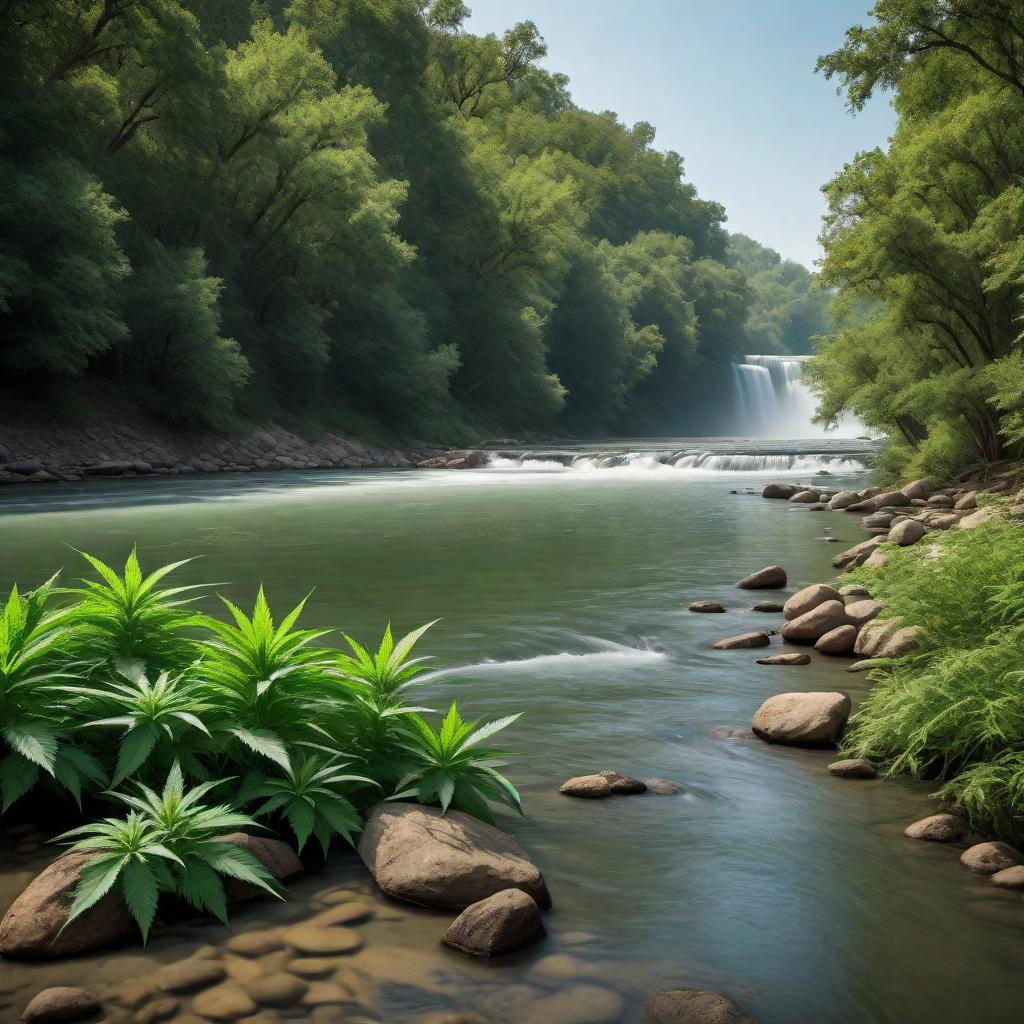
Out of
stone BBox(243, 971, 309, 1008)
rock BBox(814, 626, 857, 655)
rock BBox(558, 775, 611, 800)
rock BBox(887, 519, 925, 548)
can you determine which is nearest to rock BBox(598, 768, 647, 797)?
rock BBox(558, 775, 611, 800)

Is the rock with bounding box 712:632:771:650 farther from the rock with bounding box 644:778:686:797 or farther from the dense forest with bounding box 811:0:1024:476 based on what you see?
the dense forest with bounding box 811:0:1024:476

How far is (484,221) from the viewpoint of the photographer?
5688 centimetres

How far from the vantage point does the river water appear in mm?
3510

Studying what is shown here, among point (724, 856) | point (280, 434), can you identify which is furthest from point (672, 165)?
point (724, 856)

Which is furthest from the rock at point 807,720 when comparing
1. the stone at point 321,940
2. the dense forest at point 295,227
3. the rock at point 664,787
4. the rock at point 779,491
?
the dense forest at point 295,227

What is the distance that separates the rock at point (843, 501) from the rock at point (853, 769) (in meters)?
17.6

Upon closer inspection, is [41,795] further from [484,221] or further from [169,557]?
[484,221]

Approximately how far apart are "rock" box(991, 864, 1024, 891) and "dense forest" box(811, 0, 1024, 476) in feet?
51.3

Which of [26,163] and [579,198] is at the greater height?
[579,198]

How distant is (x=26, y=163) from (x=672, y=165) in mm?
93254

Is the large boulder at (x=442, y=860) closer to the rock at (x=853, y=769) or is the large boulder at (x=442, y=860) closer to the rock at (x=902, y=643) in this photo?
the rock at (x=853, y=769)

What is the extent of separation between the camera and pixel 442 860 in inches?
159

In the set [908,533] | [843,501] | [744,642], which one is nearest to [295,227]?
[843,501]

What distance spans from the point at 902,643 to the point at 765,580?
16.1ft
